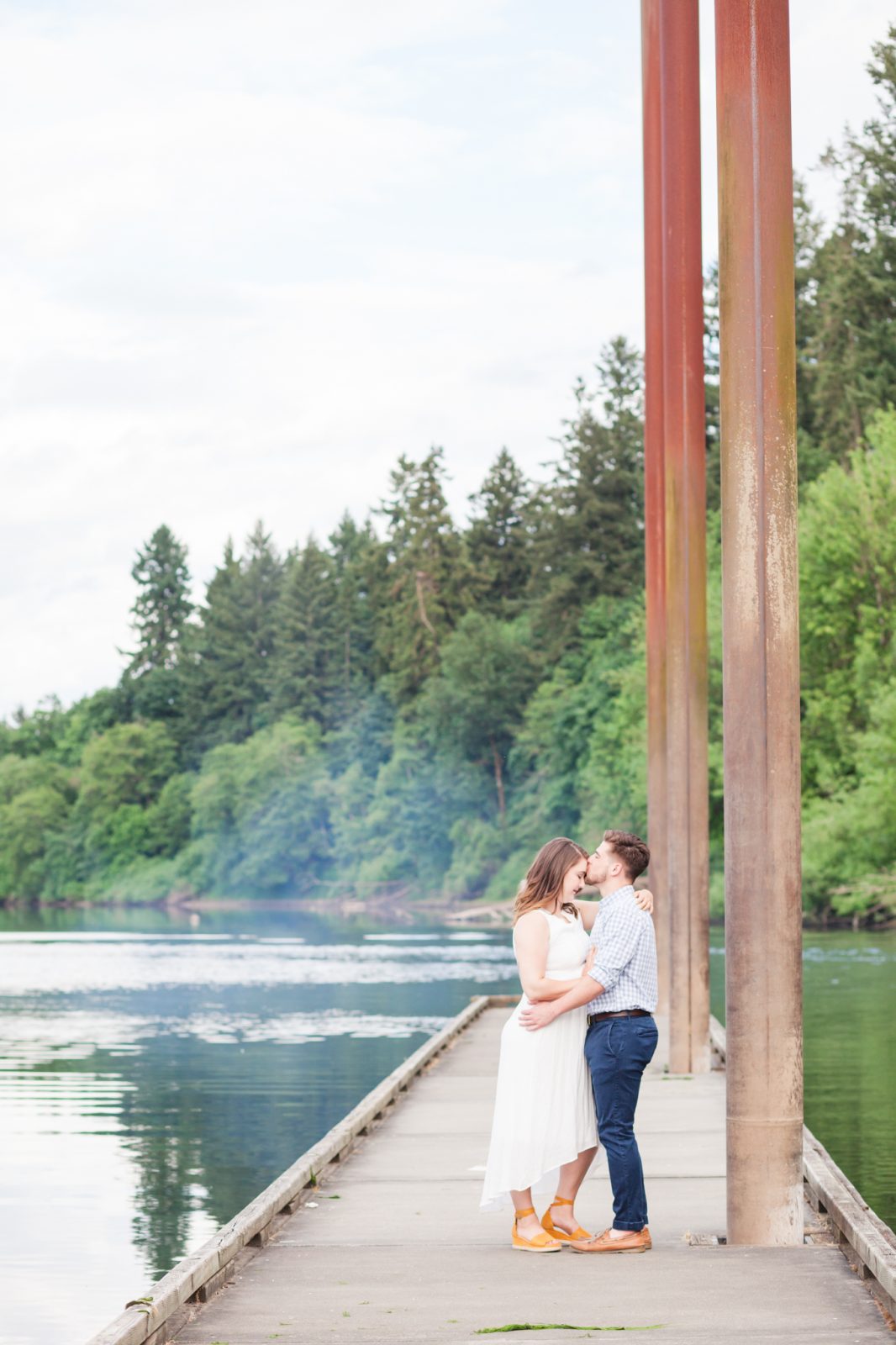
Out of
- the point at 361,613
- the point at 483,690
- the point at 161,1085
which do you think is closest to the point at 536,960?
the point at 161,1085

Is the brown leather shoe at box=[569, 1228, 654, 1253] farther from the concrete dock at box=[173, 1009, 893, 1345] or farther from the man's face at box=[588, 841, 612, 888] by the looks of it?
the man's face at box=[588, 841, 612, 888]

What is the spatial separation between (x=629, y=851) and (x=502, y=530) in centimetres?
8216

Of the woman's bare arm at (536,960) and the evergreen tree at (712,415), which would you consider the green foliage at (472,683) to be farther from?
the woman's bare arm at (536,960)

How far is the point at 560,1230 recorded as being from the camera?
7.07 m

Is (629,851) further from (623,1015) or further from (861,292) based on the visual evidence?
(861,292)

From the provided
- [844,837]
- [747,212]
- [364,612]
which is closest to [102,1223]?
[747,212]

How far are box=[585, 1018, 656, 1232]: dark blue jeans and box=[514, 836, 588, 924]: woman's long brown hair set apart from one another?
48 centimetres

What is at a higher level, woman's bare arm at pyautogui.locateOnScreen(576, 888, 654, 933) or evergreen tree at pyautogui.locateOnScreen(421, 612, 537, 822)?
evergreen tree at pyautogui.locateOnScreen(421, 612, 537, 822)

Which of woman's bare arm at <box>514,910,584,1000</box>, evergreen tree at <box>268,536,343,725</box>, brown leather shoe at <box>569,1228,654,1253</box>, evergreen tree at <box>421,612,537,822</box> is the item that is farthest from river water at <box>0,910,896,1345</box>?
evergreen tree at <box>268,536,343,725</box>

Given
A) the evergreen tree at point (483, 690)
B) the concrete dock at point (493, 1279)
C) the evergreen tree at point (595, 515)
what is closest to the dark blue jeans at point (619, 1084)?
the concrete dock at point (493, 1279)

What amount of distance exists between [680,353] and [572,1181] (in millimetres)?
7516

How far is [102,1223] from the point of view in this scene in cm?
1185

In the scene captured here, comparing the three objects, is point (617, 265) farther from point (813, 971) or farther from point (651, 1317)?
point (651, 1317)

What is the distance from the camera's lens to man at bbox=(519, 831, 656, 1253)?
6754 mm
